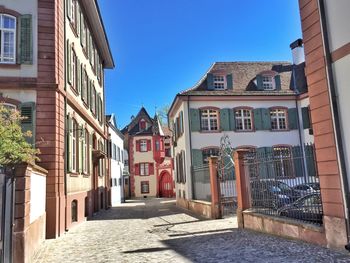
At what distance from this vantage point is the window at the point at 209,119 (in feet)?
86.5

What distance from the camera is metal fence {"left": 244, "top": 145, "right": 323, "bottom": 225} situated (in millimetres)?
9836

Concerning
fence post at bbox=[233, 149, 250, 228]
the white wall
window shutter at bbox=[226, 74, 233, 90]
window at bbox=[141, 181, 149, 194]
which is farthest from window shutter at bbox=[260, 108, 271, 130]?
window at bbox=[141, 181, 149, 194]

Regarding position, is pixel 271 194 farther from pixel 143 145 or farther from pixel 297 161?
pixel 143 145

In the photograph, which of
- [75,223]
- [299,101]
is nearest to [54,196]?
[75,223]

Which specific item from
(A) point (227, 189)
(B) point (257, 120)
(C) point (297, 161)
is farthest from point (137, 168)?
(C) point (297, 161)

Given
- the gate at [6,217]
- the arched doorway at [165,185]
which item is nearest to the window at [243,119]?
the gate at [6,217]

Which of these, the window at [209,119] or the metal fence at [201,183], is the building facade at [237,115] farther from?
Result: the metal fence at [201,183]

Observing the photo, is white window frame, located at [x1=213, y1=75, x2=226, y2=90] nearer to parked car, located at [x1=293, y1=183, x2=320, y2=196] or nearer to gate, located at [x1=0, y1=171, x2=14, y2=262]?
parked car, located at [x1=293, y1=183, x2=320, y2=196]

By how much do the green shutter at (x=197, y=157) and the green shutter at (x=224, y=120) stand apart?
2.40m

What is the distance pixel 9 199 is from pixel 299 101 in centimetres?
2414

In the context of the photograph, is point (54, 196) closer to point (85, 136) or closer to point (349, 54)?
point (85, 136)

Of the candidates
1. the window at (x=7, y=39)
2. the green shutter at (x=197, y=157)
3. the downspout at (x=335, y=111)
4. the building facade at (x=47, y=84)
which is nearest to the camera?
the downspout at (x=335, y=111)

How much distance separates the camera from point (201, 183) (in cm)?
2258

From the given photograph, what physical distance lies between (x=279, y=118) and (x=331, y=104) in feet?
63.9
